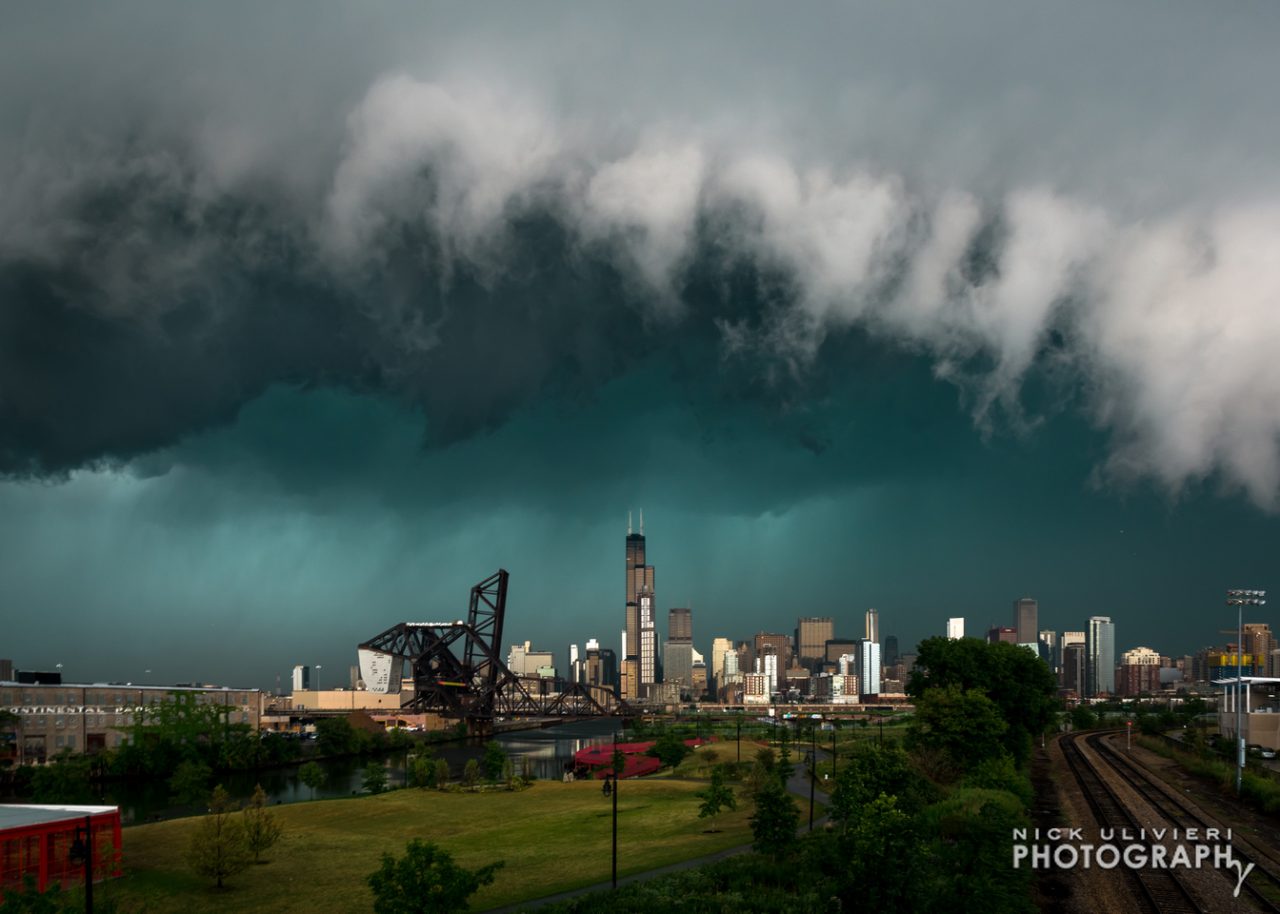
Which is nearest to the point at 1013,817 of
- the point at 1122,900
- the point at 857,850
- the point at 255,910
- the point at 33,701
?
the point at 1122,900

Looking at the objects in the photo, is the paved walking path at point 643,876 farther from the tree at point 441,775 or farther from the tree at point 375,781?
the tree at point 375,781

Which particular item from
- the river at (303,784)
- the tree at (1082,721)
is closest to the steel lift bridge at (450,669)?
the river at (303,784)

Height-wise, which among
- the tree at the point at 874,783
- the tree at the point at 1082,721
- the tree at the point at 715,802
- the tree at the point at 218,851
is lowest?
the tree at the point at 1082,721

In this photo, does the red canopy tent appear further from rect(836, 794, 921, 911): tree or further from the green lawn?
rect(836, 794, 921, 911): tree

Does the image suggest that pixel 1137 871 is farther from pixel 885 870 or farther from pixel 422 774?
pixel 422 774

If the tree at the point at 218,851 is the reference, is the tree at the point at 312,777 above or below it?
below

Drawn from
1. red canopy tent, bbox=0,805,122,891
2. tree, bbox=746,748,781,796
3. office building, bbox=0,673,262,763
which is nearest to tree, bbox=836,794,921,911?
red canopy tent, bbox=0,805,122,891

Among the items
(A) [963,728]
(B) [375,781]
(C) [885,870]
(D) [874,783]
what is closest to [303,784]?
(B) [375,781]
